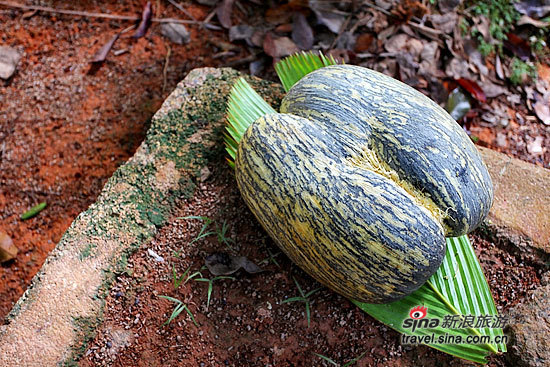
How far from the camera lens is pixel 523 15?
354 centimetres

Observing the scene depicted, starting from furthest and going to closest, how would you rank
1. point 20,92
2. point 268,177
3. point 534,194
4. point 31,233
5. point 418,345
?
point 20,92 < point 31,233 < point 534,194 < point 418,345 < point 268,177

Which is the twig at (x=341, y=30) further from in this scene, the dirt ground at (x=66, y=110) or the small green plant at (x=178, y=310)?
the small green plant at (x=178, y=310)

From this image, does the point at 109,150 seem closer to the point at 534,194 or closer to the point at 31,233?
the point at 31,233

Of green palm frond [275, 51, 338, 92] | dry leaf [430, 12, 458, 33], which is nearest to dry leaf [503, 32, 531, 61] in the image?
dry leaf [430, 12, 458, 33]

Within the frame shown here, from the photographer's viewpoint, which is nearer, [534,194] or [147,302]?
[147,302]

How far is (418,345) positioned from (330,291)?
1.34 feet

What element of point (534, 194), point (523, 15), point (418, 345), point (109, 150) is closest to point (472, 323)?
point (418, 345)

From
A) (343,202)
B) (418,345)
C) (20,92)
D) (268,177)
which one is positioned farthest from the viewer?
(20,92)

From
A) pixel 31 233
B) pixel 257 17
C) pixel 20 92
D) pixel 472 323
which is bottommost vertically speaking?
pixel 31 233

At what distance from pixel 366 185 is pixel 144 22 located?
2286 mm

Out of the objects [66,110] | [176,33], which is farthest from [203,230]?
[176,33]

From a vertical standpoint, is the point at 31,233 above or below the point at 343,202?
below

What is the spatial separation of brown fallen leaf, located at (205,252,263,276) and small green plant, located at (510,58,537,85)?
88.1 inches

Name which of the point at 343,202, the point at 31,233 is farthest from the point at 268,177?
the point at 31,233
